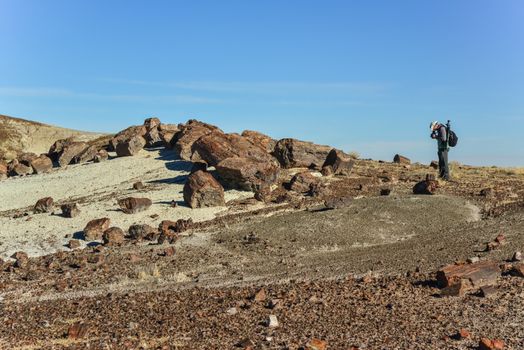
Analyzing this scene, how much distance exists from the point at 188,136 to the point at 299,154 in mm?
6381

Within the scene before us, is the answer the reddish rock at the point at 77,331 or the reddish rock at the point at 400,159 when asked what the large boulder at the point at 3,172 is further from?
the reddish rock at the point at 77,331

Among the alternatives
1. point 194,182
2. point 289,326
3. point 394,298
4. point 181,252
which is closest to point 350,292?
point 394,298

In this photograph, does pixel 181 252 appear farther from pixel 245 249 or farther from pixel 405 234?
pixel 405 234

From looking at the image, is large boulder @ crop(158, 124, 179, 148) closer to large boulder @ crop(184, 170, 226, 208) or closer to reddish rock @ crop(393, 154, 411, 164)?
large boulder @ crop(184, 170, 226, 208)

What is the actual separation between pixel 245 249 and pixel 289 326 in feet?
23.7

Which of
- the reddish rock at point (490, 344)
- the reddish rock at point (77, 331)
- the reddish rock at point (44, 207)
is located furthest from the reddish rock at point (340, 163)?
the reddish rock at point (490, 344)

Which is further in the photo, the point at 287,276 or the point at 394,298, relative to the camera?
the point at 287,276

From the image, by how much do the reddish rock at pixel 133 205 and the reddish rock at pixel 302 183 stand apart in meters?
5.92

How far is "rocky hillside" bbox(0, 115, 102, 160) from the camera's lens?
198 ft

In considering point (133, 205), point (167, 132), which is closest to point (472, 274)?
point (133, 205)

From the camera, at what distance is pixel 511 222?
16.4 m

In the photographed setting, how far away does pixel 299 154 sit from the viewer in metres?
27.3

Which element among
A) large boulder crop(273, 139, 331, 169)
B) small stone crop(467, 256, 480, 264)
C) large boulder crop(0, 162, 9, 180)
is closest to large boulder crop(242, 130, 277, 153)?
large boulder crop(273, 139, 331, 169)

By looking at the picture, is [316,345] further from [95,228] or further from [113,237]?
[95,228]
